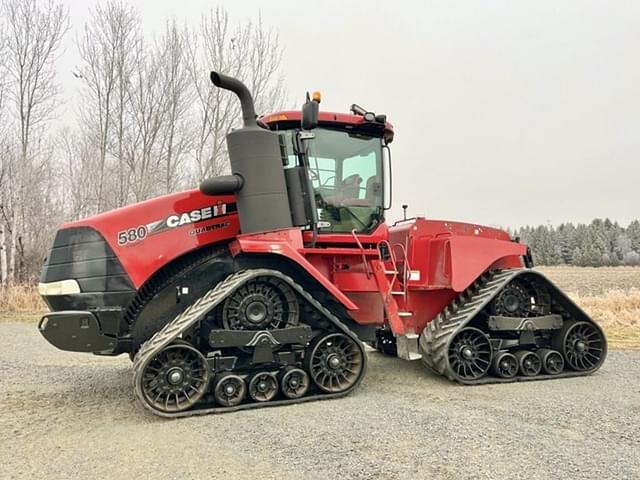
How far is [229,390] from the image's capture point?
4.75 meters

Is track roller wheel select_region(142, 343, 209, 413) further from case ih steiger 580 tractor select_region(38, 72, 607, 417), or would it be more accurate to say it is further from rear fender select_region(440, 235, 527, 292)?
rear fender select_region(440, 235, 527, 292)

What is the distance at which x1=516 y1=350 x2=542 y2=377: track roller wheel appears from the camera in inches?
243

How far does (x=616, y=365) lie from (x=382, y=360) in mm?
3267

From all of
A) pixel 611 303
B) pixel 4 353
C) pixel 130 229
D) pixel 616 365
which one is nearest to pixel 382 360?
pixel 616 365

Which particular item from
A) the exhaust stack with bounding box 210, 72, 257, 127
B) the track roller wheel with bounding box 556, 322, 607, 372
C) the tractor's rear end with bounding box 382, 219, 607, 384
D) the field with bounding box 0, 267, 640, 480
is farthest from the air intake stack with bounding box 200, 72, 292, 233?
the track roller wheel with bounding box 556, 322, 607, 372

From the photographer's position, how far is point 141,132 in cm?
1944

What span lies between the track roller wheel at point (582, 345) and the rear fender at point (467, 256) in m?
1.23

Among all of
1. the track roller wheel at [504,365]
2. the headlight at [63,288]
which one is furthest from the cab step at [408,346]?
the headlight at [63,288]

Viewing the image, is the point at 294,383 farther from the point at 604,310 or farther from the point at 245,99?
the point at 604,310

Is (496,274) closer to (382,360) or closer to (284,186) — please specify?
(382,360)

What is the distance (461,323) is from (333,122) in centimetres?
273

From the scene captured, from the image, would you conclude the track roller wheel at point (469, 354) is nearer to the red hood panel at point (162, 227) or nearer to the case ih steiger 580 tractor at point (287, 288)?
the case ih steiger 580 tractor at point (287, 288)

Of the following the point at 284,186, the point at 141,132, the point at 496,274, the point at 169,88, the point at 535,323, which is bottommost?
the point at 535,323

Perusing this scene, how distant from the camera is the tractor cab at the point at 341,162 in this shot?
18.2ft
